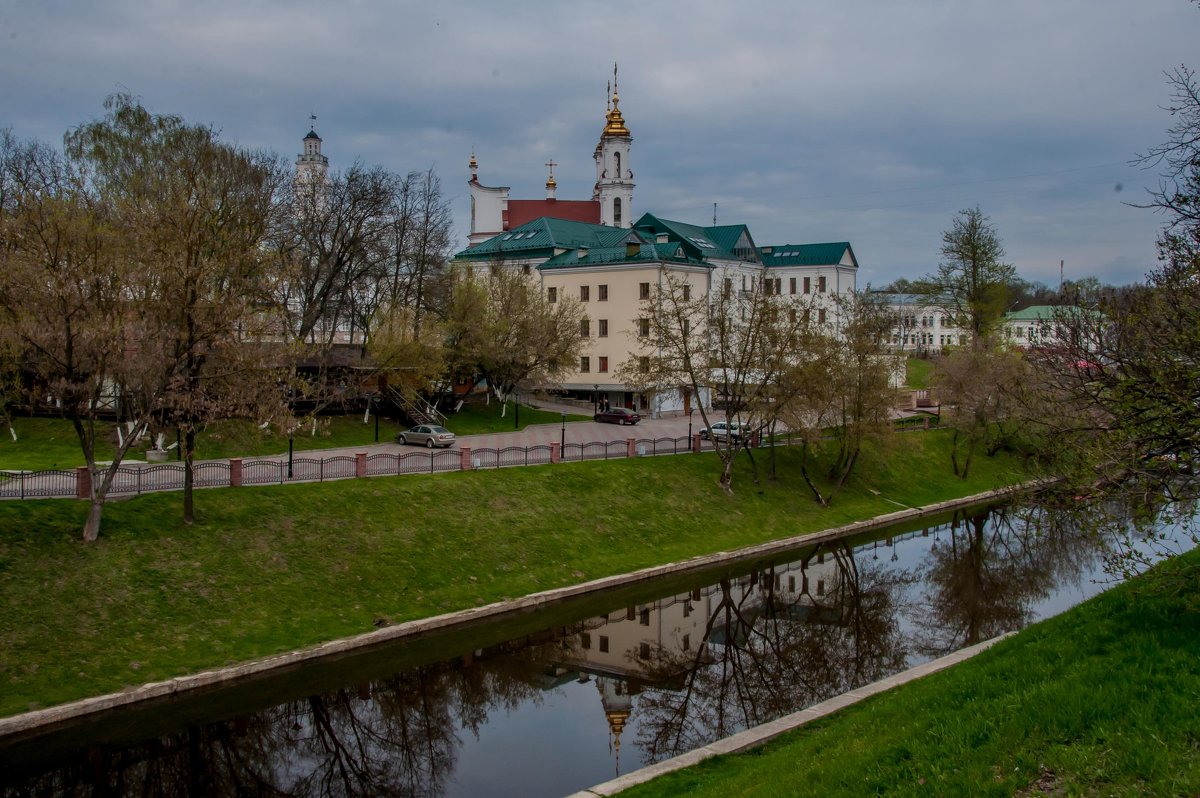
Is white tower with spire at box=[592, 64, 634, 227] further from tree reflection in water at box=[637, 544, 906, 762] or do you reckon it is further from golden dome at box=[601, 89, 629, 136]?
tree reflection in water at box=[637, 544, 906, 762]

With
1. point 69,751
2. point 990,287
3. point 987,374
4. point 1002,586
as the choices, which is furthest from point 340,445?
point 990,287

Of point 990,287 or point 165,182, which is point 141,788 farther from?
point 990,287

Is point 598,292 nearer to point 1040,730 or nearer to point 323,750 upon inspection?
point 323,750

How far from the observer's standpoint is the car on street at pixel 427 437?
44.1 m

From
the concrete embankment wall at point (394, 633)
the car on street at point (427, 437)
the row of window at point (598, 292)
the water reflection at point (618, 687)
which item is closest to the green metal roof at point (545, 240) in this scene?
the row of window at point (598, 292)

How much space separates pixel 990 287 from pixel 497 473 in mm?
43283

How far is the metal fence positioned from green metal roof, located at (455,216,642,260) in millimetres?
32081

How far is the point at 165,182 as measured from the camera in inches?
1412

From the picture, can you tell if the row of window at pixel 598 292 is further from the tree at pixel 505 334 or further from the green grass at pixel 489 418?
the green grass at pixel 489 418

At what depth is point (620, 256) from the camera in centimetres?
6700

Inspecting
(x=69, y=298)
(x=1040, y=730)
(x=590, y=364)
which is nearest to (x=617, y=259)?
(x=590, y=364)

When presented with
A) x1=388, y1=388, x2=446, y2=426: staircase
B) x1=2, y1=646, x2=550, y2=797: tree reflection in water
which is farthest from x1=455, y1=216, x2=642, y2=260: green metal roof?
x1=2, y1=646, x2=550, y2=797: tree reflection in water

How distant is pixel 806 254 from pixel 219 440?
66559 millimetres

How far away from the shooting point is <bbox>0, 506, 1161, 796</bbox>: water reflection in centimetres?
1702
